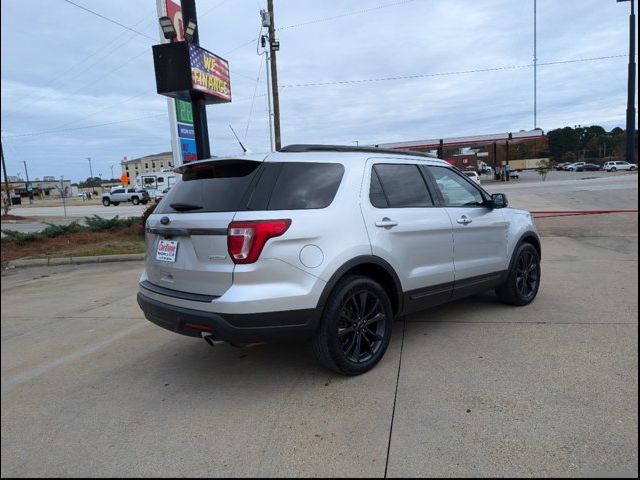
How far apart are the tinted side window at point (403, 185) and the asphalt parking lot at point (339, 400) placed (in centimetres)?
132

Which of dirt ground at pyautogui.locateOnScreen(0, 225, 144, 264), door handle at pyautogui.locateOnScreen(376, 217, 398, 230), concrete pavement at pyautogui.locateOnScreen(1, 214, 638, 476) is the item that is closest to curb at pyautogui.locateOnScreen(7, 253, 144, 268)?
dirt ground at pyautogui.locateOnScreen(0, 225, 144, 264)

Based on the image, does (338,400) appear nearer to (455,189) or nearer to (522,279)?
(455,189)

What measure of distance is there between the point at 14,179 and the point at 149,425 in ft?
351

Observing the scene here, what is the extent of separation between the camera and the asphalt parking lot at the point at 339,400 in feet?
8.47

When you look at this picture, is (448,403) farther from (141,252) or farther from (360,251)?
(141,252)

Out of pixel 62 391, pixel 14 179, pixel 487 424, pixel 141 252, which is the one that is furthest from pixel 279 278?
pixel 14 179

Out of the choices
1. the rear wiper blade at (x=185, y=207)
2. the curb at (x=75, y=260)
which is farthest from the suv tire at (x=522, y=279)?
the curb at (x=75, y=260)

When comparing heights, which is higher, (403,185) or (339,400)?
(403,185)

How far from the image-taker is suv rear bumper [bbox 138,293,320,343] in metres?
3.13

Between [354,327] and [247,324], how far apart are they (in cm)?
93

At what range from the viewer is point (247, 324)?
10.3 ft

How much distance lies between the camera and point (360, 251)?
11.8 ft

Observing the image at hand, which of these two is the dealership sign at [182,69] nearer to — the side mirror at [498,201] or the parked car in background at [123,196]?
the side mirror at [498,201]

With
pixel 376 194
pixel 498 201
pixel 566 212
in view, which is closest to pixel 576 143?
pixel 566 212
